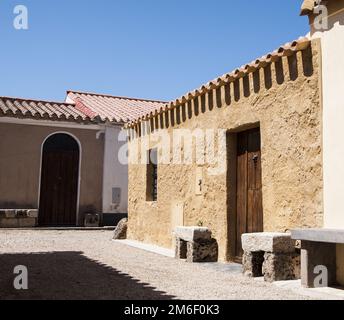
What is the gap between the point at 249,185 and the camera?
6.61m

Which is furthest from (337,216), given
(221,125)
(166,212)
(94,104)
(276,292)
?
(94,104)

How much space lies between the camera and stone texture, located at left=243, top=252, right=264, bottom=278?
215 inches

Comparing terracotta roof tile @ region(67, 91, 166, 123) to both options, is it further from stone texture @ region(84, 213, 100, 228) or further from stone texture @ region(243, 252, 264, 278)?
stone texture @ region(243, 252, 264, 278)

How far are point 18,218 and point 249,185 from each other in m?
9.05

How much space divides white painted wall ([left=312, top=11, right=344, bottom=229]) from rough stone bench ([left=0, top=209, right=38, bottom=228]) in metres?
10.6

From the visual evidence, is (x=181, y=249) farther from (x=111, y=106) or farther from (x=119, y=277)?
(x=111, y=106)

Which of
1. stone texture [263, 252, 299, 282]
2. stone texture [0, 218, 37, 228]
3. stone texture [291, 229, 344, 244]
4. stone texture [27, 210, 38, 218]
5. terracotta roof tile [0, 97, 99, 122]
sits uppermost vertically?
terracotta roof tile [0, 97, 99, 122]

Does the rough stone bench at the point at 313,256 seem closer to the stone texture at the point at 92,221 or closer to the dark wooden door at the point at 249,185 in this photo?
the dark wooden door at the point at 249,185

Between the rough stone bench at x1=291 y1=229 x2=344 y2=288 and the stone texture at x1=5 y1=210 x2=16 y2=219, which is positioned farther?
the stone texture at x1=5 y1=210 x2=16 y2=219

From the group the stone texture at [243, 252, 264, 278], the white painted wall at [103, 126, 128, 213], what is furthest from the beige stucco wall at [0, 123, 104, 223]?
the stone texture at [243, 252, 264, 278]

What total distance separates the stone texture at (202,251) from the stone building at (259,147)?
0.38 feet

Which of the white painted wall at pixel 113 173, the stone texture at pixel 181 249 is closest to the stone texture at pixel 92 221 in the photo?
the white painted wall at pixel 113 173

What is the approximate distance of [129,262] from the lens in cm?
675
